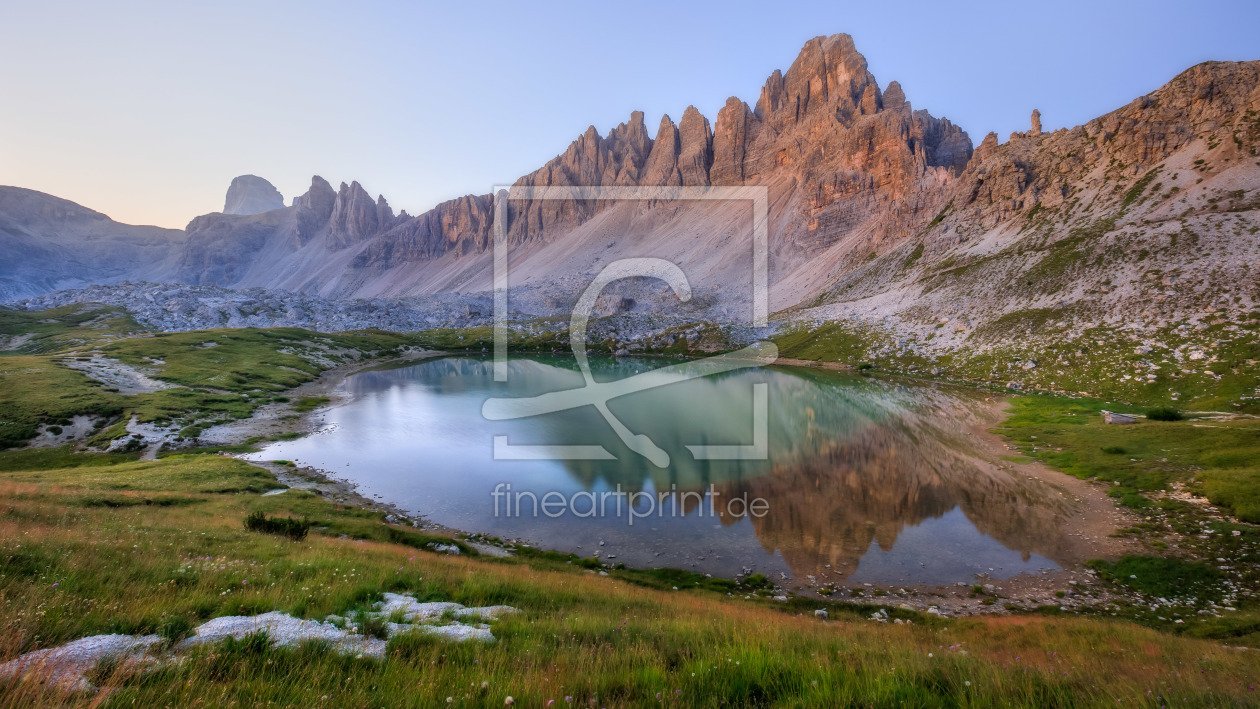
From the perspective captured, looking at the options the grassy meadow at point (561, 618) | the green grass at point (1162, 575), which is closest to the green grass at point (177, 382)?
the grassy meadow at point (561, 618)

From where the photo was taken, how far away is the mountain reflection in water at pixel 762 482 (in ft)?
79.7

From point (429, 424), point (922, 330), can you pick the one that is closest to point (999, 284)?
point (922, 330)

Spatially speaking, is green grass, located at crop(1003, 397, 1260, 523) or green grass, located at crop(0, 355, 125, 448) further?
green grass, located at crop(0, 355, 125, 448)

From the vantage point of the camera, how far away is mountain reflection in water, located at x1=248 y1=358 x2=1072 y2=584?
24281 millimetres

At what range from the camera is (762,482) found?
1351 inches

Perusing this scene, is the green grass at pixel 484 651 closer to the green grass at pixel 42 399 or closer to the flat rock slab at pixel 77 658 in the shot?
the flat rock slab at pixel 77 658

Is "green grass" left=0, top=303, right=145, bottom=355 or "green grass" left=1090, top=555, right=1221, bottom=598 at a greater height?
"green grass" left=0, top=303, right=145, bottom=355

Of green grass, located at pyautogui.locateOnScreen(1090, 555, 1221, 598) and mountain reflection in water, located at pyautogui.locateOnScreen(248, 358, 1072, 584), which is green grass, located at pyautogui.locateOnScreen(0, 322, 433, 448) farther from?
green grass, located at pyautogui.locateOnScreen(1090, 555, 1221, 598)

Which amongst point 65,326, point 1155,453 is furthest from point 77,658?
point 65,326

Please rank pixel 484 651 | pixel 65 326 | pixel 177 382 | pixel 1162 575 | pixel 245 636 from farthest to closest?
1. pixel 65 326
2. pixel 177 382
3. pixel 1162 575
4. pixel 484 651
5. pixel 245 636

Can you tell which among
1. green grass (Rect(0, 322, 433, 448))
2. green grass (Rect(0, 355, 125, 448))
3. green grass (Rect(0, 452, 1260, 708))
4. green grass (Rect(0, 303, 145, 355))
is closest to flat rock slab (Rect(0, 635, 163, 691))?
green grass (Rect(0, 452, 1260, 708))

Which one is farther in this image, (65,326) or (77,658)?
(65,326)

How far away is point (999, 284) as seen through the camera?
94.9m

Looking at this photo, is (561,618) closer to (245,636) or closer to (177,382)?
(245,636)
